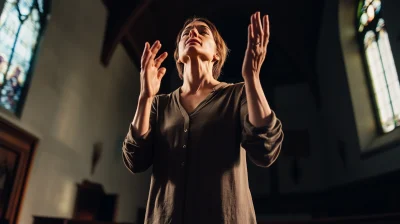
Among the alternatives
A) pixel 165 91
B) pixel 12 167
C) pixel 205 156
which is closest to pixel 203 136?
pixel 205 156

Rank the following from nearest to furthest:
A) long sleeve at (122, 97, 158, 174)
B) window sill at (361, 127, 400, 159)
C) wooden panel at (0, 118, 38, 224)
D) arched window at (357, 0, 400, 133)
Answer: long sleeve at (122, 97, 158, 174)
wooden panel at (0, 118, 38, 224)
window sill at (361, 127, 400, 159)
arched window at (357, 0, 400, 133)

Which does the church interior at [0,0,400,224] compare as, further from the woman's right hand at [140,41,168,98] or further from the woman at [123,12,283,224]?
the woman's right hand at [140,41,168,98]

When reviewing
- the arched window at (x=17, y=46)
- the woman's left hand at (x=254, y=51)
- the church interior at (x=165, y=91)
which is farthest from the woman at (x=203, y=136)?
the arched window at (x=17, y=46)

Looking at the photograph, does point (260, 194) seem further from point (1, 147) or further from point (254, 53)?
point (254, 53)

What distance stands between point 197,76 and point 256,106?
0.96ft

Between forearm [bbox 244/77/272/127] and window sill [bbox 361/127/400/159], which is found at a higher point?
window sill [bbox 361/127/400/159]

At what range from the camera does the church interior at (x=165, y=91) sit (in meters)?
3.83

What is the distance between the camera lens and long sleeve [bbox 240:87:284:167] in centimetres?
75

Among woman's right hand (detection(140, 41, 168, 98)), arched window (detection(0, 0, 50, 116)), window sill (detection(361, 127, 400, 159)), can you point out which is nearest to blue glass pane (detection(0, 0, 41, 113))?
arched window (detection(0, 0, 50, 116))

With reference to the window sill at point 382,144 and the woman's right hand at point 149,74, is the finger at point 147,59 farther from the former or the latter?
the window sill at point 382,144

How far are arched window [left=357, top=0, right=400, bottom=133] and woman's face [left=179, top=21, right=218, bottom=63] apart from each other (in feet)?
13.8

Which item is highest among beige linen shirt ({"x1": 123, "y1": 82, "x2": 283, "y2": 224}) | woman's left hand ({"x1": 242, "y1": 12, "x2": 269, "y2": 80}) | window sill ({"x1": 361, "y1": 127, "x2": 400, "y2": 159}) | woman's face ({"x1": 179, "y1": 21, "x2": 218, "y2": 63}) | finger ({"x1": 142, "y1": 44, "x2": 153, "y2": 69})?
window sill ({"x1": 361, "y1": 127, "x2": 400, "y2": 159})

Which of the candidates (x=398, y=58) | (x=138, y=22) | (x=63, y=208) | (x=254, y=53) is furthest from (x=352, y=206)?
(x=138, y=22)

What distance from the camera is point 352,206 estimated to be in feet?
16.6
